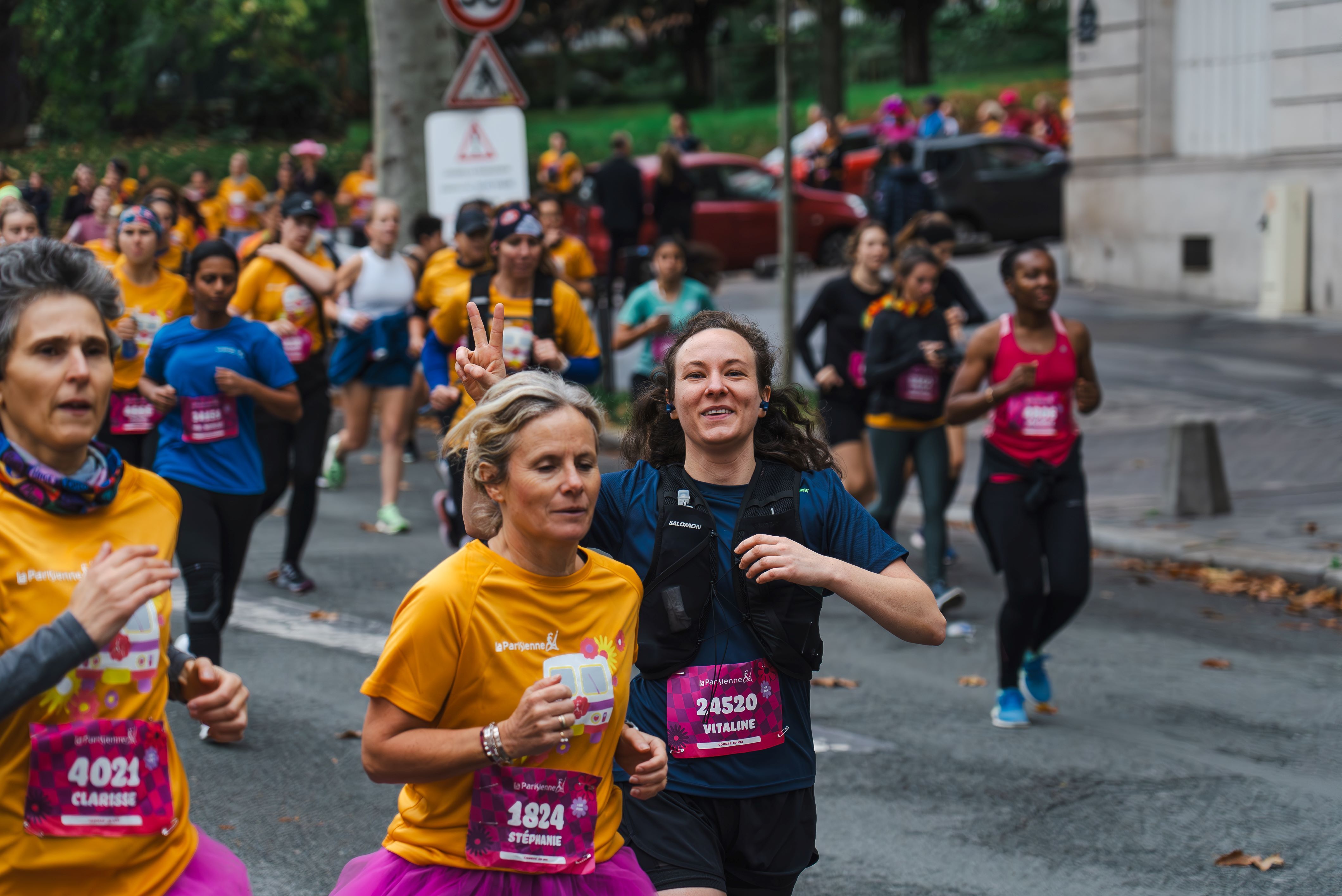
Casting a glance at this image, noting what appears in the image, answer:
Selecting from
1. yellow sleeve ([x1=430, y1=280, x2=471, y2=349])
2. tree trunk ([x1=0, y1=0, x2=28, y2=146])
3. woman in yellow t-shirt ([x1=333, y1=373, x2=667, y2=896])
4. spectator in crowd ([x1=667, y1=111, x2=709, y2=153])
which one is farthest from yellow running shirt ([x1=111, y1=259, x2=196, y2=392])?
tree trunk ([x1=0, y1=0, x2=28, y2=146])

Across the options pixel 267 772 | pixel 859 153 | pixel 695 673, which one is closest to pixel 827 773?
pixel 267 772

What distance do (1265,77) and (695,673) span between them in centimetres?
1715

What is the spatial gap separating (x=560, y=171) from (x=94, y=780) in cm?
2042

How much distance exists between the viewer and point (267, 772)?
582 cm

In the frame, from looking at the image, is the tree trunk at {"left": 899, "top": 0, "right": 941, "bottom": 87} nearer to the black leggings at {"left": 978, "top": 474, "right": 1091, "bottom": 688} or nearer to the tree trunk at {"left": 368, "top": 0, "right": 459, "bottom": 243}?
the tree trunk at {"left": 368, "top": 0, "right": 459, "bottom": 243}

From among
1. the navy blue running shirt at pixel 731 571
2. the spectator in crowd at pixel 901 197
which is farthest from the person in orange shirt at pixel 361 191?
the navy blue running shirt at pixel 731 571

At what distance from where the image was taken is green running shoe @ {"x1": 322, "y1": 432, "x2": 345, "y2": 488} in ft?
37.5

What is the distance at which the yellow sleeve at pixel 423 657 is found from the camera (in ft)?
9.30

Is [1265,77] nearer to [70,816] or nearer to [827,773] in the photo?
[827,773]

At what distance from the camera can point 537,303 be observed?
7508 millimetres

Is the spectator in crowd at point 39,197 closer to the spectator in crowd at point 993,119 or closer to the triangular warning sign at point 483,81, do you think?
the triangular warning sign at point 483,81

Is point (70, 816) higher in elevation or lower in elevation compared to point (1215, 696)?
higher

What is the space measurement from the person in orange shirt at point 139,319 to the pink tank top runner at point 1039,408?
143 inches

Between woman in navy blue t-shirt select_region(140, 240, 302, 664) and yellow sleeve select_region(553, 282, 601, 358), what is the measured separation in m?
1.39
